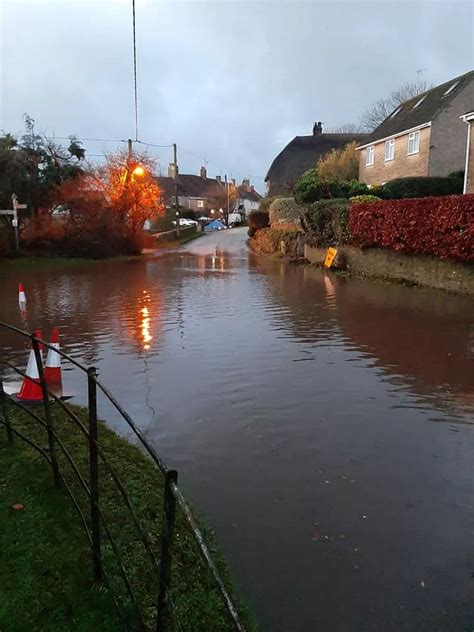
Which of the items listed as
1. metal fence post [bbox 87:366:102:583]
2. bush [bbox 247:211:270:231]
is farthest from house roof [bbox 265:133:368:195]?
metal fence post [bbox 87:366:102:583]

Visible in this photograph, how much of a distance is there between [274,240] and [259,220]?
9904 mm

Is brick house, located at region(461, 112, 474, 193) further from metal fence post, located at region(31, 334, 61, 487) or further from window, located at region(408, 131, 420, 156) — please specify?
metal fence post, located at region(31, 334, 61, 487)

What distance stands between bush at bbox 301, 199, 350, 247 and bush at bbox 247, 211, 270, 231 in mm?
14481

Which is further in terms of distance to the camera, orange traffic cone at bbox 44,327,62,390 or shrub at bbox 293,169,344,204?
shrub at bbox 293,169,344,204

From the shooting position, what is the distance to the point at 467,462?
14.2 feet

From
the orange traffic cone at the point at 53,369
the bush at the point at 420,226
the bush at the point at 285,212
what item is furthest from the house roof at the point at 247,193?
the orange traffic cone at the point at 53,369

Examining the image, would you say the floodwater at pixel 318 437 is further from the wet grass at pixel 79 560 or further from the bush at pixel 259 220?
the bush at pixel 259 220

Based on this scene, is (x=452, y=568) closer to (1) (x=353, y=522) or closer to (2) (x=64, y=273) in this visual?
(1) (x=353, y=522)

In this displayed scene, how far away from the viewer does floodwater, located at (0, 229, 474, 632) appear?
9.68 feet

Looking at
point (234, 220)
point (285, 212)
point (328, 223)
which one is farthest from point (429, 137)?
point (234, 220)

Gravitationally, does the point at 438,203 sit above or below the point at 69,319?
above

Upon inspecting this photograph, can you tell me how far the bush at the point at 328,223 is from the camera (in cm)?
1923

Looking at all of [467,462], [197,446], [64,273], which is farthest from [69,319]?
[64,273]

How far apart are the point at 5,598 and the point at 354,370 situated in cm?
524
